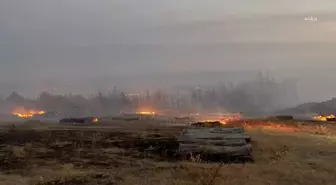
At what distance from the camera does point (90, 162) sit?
63.4 ft

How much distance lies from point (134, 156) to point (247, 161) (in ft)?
19.4

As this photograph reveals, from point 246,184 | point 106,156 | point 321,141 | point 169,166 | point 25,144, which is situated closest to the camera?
point 246,184

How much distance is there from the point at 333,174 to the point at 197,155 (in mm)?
6381

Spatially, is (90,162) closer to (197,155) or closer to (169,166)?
(169,166)

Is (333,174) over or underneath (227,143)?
underneath

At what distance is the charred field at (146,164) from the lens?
15469 millimetres

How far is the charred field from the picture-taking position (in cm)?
1547

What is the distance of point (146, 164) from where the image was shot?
18.9 m

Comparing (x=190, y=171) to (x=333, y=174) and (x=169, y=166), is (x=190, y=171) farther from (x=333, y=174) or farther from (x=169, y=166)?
(x=333, y=174)

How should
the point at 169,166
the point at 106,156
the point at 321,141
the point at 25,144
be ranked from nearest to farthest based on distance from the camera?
1. the point at 169,166
2. the point at 106,156
3. the point at 25,144
4. the point at 321,141

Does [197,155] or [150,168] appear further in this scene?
[197,155]

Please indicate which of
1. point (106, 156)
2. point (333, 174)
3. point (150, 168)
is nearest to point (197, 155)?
point (150, 168)

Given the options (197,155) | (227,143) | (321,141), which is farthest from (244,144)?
(321,141)

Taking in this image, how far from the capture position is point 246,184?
14750mm
